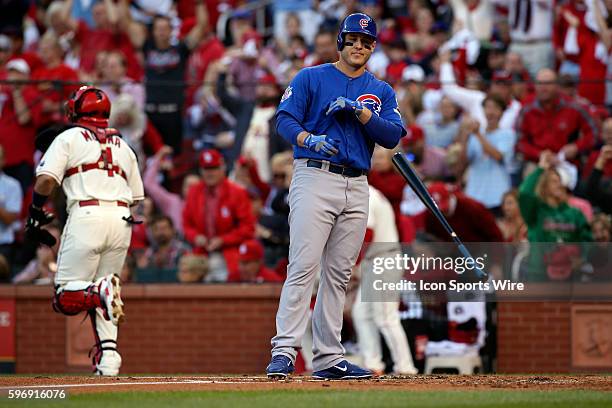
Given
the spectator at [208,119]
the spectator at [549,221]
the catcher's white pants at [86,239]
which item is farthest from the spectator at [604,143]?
the catcher's white pants at [86,239]

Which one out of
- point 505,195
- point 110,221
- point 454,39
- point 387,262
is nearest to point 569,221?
point 505,195

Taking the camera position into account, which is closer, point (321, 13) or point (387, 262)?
point (387, 262)

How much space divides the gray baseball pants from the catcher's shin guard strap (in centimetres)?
210

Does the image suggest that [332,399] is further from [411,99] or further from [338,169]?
[411,99]

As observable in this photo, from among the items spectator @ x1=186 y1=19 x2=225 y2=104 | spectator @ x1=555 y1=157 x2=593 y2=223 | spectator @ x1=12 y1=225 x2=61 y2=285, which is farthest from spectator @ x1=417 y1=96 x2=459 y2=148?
spectator @ x1=12 y1=225 x2=61 y2=285

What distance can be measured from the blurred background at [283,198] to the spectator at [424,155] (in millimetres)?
15

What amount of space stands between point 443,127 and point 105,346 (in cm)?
518

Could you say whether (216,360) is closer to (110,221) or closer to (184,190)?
(184,190)

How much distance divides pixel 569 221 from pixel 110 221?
503cm

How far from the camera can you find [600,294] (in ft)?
44.0

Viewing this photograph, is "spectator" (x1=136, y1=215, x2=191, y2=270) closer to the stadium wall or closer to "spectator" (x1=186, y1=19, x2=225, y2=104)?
the stadium wall

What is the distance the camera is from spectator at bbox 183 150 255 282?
14117mm

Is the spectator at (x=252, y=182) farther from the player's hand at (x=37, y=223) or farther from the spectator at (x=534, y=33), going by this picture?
the player's hand at (x=37, y=223)

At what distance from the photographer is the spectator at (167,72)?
14664mm
